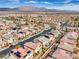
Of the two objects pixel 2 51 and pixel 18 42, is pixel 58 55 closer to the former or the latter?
pixel 2 51

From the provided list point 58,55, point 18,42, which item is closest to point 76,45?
point 58,55

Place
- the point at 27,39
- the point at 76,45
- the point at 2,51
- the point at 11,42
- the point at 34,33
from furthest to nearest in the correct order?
1. the point at 34,33
2. the point at 27,39
3. the point at 11,42
4. the point at 76,45
5. the point at 2,51

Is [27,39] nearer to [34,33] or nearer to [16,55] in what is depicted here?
[34,33]

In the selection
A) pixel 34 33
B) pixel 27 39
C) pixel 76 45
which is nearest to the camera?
pixel 76 45

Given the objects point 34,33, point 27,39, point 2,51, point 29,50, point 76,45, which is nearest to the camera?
point 29,50

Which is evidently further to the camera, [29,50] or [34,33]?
[34,33]

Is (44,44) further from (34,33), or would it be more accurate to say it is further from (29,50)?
(34,33)

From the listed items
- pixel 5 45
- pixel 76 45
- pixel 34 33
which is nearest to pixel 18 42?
pixel 5 45

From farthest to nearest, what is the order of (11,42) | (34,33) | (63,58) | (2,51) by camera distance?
(34,33) → (11,42) → (2,51) → (63,58)

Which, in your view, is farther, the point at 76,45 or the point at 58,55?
the point at 76,45
